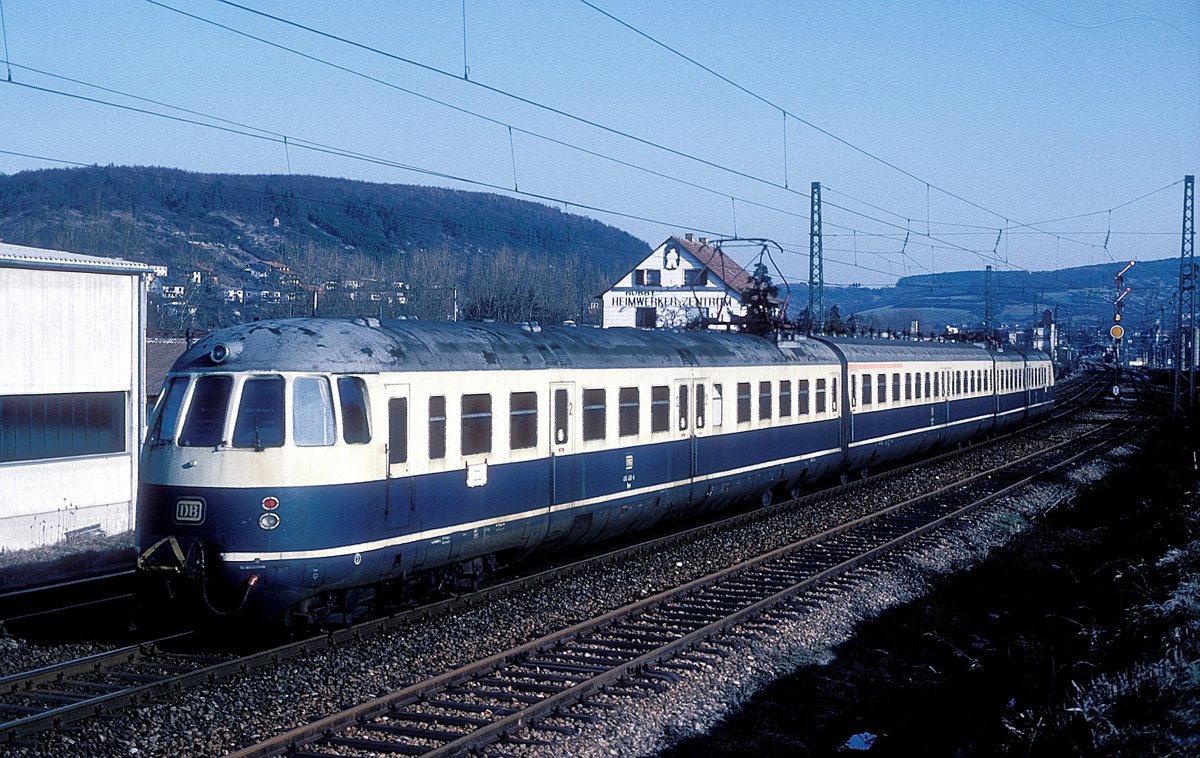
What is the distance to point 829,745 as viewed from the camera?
9742mm

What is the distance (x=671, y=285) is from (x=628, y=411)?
222 ft

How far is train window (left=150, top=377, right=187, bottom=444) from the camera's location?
38.3 ft

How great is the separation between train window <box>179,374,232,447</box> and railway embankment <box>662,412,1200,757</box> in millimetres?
5615

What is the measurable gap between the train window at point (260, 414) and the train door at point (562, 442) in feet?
14.2

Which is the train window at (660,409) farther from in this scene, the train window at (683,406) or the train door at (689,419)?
the train window at (683,406)

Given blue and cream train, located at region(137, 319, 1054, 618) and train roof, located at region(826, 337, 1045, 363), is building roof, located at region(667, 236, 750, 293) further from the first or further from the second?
blue and cream train, located at region(137, 319, 1054, 618)

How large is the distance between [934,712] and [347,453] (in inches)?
248

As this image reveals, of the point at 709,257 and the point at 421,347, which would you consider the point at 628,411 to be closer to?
the point at 421,347

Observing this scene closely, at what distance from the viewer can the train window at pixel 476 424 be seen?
43.5 feet

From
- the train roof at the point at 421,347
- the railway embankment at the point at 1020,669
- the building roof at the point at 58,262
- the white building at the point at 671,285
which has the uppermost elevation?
the white building at the point at 671,285

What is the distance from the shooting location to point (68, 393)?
19609 millimetres

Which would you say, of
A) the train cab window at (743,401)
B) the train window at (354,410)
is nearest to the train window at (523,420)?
the train window at (354,410)

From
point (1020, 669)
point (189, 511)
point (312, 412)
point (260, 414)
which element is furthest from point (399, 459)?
point (1020, 669)

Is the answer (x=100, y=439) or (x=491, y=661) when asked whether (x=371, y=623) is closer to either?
(x=491, y=661)
